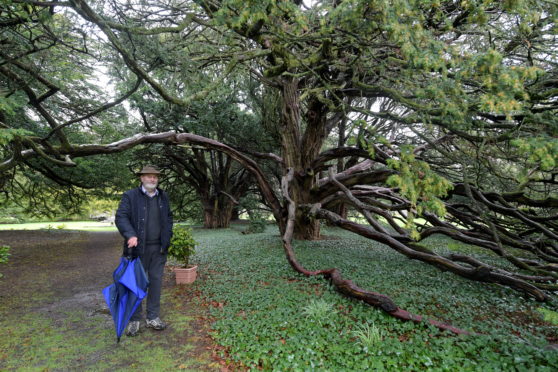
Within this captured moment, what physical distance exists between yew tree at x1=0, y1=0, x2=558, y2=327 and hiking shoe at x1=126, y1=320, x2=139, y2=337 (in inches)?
108

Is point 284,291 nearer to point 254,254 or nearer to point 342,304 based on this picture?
point 342,304

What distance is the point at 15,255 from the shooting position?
28.0 feet

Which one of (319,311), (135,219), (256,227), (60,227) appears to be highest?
(135,219)

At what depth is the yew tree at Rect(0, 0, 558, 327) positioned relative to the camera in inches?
123

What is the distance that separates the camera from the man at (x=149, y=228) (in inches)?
149

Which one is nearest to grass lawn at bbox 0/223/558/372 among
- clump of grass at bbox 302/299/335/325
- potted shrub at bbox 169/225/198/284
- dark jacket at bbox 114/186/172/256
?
clump of grass at bbox 302/299/335/325

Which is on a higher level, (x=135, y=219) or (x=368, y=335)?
(x=135, y=219)

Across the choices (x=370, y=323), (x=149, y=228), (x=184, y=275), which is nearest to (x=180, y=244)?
(x=184, y=275)

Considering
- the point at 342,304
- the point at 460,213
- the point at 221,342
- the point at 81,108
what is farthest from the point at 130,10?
the point at 460,213

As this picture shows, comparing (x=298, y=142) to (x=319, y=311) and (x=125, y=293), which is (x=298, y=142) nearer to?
(x=319, y=311)

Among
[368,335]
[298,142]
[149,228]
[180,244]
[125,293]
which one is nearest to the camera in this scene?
[368,335]

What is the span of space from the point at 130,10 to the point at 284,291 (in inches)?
249

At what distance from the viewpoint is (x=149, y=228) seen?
3957 mm

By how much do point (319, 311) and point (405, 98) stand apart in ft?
11.8
